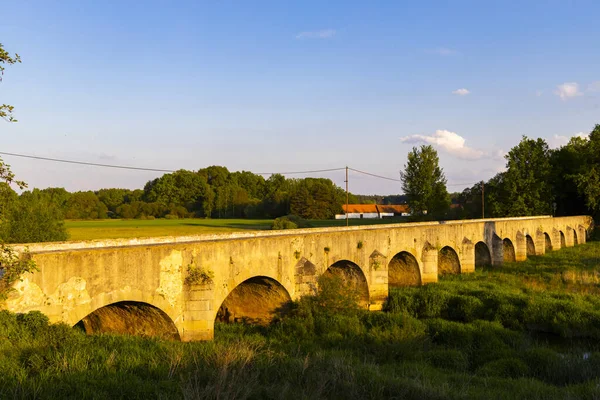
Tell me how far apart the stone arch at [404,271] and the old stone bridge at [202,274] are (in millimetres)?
50

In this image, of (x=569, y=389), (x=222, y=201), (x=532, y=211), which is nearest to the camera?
(x=569, y=389)

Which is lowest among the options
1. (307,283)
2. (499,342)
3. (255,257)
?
(499,342)

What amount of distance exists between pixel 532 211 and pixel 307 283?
1652 inches

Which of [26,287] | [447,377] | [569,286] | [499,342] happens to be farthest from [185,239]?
[569,286]

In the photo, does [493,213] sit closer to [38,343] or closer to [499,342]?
[499,342]

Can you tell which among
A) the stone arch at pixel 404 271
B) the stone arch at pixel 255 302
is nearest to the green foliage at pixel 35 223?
the stone arch at pixel 255 302

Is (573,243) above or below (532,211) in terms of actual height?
below

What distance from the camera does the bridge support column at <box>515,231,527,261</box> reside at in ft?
113

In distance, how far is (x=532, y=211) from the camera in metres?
50.3

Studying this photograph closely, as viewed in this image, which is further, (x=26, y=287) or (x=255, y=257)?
(x=255, y=257)

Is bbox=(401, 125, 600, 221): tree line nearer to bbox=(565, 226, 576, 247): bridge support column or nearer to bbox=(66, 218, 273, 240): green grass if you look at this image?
bbox=(565, 226, 576, 247): bridge support column

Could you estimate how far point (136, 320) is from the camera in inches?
448

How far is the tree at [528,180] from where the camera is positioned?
50.2 m

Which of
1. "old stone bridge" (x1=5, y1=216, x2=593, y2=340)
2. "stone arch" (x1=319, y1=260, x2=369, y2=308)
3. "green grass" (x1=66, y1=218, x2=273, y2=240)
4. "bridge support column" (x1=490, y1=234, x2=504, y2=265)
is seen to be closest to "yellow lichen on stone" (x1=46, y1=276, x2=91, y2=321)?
"old stone bridge" (x1=5, y1=216, x2=593, y2=340)
